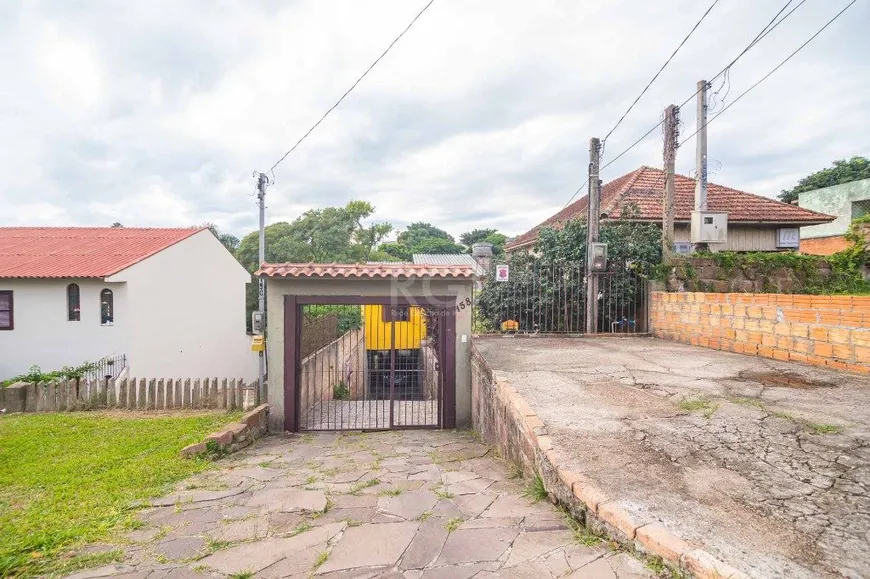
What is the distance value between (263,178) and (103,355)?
7.29m

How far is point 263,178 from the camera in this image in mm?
12328

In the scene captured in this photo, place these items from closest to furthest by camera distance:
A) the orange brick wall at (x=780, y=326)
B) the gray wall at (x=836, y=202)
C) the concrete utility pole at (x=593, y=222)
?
the orange brick wall at (x=780, y=326)
the concrete utility pole at (x=593, y=222)
the gray wall at (x=836, y=202)

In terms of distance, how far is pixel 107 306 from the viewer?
44.1 ft

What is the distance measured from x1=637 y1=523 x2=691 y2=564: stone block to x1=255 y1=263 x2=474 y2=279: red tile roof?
18.0 ft

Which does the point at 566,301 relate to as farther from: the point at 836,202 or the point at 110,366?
the point at 836,202

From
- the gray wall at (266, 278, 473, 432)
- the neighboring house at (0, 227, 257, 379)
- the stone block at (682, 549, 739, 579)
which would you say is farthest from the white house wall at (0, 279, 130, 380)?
the stone block at (682, 549, 739, 579)

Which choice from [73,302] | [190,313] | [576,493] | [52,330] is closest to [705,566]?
[576,493]

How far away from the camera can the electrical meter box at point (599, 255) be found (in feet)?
29.8

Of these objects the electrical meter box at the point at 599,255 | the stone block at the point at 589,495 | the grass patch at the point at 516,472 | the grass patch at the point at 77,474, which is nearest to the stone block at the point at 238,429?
the grass patch at the point at 77,474

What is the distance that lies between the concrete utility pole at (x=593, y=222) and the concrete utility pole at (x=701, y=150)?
6.30 ft

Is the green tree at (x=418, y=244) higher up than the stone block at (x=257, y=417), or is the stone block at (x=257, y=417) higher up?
the green tree at (x=418, y=244)

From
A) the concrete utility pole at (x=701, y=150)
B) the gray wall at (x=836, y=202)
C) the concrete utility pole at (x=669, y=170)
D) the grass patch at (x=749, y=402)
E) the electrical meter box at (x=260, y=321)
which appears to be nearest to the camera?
the grass patch at (x=749, y=402)

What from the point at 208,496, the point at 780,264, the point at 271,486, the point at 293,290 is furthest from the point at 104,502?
the point at 780,264

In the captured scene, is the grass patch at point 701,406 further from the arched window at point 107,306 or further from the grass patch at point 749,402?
the arched window at point 107,306
